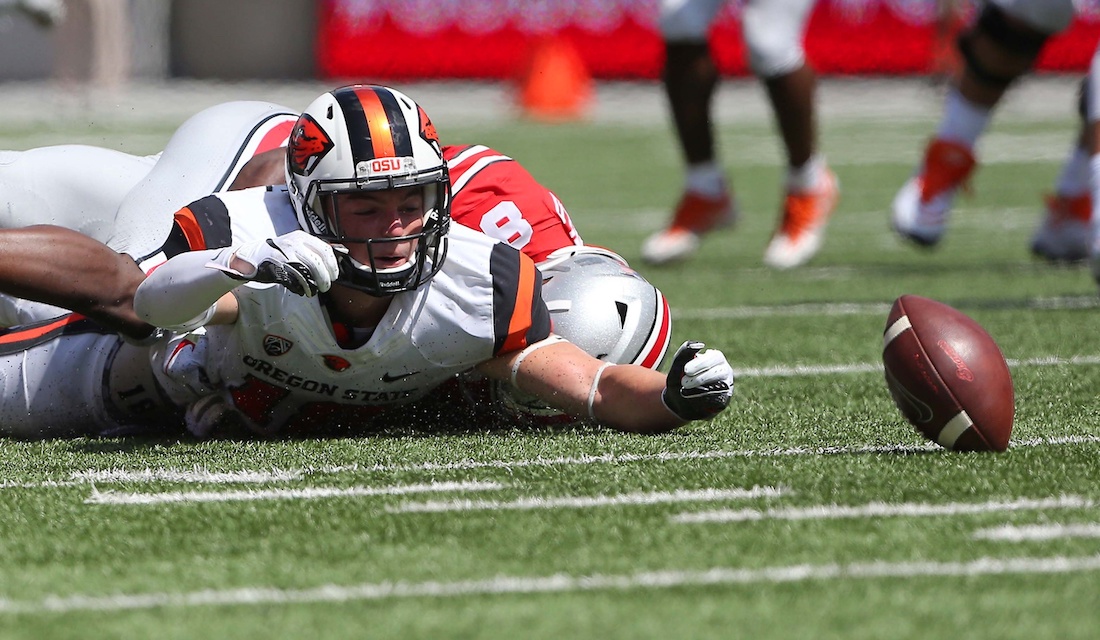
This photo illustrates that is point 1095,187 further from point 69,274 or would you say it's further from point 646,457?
point 69,274

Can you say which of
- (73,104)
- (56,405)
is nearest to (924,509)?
(56,405)

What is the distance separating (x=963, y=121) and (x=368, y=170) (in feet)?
11.5

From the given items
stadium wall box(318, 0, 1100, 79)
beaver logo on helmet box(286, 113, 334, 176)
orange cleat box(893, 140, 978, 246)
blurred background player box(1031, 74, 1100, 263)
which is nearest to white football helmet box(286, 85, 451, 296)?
beaver logo on helmet box(286, 113, 334, 176)

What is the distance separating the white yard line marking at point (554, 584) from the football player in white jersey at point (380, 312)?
2.91ft

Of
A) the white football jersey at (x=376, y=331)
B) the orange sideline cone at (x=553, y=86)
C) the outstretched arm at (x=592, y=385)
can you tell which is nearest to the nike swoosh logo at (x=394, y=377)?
the white football jersey at (x=376, y=331)

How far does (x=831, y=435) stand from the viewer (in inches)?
130

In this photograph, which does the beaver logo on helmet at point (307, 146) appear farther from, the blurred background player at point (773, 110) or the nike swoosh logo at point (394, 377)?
the blurred background player at point (773, 110)

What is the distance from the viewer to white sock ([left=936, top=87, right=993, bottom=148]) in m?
6.14

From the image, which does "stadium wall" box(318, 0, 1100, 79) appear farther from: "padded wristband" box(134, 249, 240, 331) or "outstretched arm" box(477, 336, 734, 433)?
"padded wristband" box(134, 249, 240, 331)

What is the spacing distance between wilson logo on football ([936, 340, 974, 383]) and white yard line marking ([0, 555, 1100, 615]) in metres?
0.80

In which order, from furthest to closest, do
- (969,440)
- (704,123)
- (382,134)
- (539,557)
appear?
(704,123) < (382,134) < (969,440) < (539,557)

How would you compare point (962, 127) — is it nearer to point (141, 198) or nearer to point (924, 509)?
point (141, 198)

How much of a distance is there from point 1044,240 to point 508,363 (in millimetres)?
3643

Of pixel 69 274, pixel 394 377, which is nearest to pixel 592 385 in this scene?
pixel 394 377
